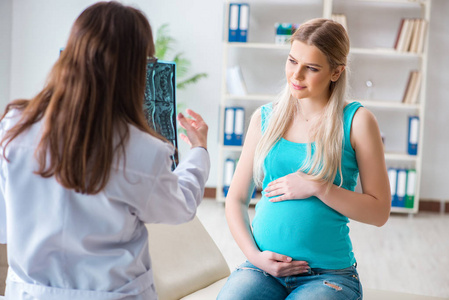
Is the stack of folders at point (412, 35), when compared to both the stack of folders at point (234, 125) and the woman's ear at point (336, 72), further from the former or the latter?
the woman's ear at point (336, 72)

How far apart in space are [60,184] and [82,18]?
0.32m

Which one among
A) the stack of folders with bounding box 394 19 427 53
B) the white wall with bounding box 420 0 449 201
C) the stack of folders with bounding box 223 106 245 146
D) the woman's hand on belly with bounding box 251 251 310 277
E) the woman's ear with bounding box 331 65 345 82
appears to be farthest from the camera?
the white wall with bounding box 420 0 449 201

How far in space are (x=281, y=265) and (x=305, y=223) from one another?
0.46 feet

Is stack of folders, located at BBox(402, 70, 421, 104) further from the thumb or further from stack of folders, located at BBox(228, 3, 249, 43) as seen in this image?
the thumb

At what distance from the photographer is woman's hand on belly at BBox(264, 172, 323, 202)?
163 centimetres

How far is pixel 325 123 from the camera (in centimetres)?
173

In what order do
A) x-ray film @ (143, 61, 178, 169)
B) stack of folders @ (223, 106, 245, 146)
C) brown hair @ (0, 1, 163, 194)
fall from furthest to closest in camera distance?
stack of folders @ (223, 106, 245, 146), x-ray film @ (143, 61, 178, 169), brown hair @ (0, 1, 163, 194)

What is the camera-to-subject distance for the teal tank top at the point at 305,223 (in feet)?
5.38

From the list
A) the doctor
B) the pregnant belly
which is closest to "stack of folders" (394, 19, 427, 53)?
the pregnant belly

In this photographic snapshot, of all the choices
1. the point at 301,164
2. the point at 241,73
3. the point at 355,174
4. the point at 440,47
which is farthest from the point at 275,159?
the point at 440,47

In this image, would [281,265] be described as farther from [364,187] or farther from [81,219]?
[81,219]

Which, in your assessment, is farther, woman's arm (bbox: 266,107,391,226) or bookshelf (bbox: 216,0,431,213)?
bookshelf (bbox: 216,0,431,213)

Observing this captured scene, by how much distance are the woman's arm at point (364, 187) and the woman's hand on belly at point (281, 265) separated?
0.55ft

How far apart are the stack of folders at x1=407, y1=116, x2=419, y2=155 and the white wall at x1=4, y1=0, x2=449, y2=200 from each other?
364 millimetres
